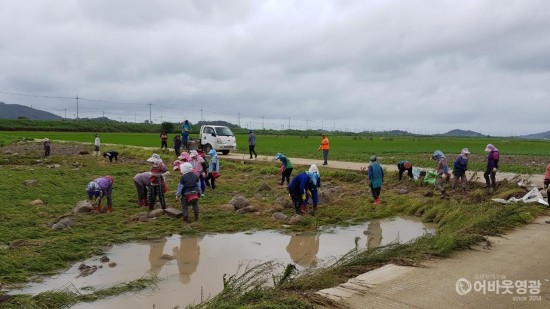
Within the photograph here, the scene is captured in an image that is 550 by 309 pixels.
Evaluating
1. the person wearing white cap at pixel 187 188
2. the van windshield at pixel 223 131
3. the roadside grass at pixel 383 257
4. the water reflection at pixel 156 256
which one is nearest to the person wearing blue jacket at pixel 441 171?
the roadside grass at pixel 383 257

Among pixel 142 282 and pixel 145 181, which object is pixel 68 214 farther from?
pixel 142 282

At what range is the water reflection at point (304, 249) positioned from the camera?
311 inches

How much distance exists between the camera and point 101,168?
20.3 metres

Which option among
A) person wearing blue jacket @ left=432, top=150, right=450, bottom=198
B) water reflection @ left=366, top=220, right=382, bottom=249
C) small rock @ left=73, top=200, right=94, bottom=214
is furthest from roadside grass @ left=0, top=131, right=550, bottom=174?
small rock @ left=73, top=200, right=94, bottom=214

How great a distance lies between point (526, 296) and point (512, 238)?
11.0 feet

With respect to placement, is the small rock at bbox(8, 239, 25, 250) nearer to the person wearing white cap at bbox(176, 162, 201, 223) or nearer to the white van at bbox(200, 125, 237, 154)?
the person wearing white cap at bbox(176, 162, 201, 223)

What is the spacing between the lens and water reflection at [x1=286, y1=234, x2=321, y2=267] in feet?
25.9

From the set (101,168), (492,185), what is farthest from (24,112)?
(492,185)

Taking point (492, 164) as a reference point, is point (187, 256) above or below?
below

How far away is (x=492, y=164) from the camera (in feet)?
45.6

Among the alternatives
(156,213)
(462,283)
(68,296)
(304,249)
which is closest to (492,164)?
(304,249)

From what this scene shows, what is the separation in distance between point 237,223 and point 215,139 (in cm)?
1654

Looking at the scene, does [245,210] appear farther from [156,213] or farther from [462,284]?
[462,284]

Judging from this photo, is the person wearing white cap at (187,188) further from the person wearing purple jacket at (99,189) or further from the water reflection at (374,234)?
the water reflection at (374,234)
